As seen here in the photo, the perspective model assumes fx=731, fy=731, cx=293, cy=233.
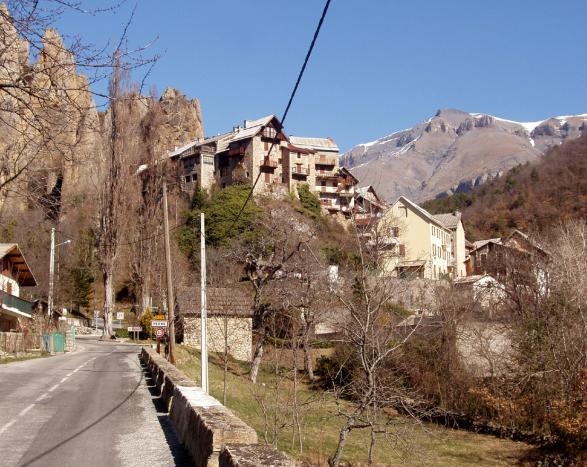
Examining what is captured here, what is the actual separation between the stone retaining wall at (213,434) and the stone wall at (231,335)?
31.3 meters

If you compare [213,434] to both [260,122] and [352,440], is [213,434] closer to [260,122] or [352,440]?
[352,440]

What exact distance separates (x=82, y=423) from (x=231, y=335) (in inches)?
→ 1251

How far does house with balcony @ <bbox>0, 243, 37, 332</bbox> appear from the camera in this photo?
45.9m

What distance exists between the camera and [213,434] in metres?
8.30

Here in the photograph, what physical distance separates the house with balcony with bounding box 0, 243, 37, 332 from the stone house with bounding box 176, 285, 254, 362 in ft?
34.2

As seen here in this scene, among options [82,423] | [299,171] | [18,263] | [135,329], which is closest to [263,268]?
[135,329]

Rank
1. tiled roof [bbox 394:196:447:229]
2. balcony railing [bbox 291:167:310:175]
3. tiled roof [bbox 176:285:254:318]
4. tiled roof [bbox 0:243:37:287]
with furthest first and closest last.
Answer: balcony railing [bbox 291:167:310:175] → tiled roof [bbox 394:196:447:229] → tiled roof [bbox 0:243:37:287] → tiled roof [bbox 176:285:254:318]

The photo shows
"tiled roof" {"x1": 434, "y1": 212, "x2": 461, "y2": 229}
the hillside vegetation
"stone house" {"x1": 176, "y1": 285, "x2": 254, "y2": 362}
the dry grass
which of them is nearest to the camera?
the dry grass

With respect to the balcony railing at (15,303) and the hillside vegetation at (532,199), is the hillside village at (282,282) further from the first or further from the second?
the hillside vegetation at (532,199)

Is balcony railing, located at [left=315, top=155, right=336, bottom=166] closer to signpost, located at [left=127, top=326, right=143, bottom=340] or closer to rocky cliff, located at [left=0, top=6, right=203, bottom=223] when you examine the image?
signpost, located at [left=127, top=326, right=143, bottom=340]

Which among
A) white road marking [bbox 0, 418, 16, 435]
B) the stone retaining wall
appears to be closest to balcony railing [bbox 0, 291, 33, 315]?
white road marking [bbox 0, 418, 16, 435]

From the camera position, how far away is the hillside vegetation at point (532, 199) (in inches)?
2982

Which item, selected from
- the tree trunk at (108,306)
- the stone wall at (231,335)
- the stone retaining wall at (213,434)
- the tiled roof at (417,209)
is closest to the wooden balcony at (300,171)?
the tiled roof at (417,209)

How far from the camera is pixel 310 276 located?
1553 inches
